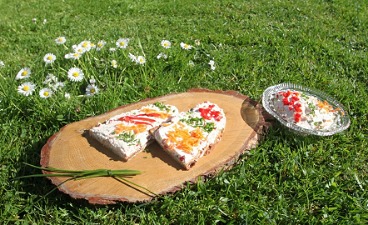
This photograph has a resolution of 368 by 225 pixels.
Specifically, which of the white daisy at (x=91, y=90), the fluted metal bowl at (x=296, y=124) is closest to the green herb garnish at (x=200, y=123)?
the fluted metal bowl at (x=296, y=124)

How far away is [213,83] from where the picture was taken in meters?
4.63

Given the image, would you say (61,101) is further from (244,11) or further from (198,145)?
(244,11)

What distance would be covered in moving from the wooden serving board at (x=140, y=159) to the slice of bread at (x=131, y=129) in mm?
85

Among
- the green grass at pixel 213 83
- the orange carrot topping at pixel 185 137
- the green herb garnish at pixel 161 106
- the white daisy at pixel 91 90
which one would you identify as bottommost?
the green grass at pixel 213 83

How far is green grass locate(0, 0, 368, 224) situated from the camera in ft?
9.78

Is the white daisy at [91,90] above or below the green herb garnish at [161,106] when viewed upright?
below

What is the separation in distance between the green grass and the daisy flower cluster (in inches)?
1.1

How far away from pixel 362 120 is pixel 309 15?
11.4 ft

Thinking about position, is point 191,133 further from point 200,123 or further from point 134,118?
point 134,118

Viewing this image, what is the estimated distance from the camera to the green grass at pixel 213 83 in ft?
9.78

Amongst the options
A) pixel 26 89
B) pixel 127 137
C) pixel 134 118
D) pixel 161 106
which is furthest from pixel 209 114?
pixel 26 89

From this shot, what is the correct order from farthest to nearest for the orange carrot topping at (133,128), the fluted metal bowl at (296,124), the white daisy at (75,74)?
the white daisy at (75,74) → the fluted metal bowl at (296,124) → the orange carrot topping at (133,128)

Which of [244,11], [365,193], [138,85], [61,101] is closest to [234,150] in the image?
[365,193]

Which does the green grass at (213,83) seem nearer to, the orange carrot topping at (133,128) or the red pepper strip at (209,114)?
the red pepper strip at (209,114)
